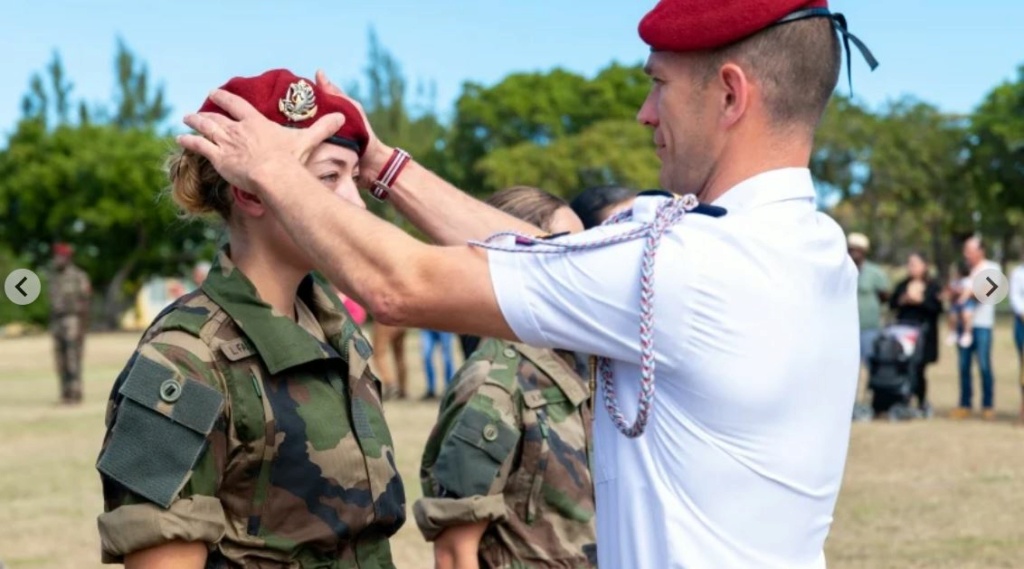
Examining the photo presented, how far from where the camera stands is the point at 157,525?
2756 millimetres

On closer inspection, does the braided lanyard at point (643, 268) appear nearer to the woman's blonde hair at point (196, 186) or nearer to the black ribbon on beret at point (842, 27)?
the black ribbon on beret at point (842, 27)

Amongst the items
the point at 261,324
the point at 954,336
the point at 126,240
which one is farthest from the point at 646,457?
the point at 126,240

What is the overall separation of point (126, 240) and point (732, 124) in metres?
70.4

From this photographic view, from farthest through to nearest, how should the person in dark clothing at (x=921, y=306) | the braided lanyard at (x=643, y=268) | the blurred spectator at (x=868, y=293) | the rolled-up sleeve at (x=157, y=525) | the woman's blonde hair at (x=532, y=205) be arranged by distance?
the person in dark clothing at (x=921, y=306)
the blurred spectator at (x=868, y=293)
the woman's blonde hair at (x=532, y=205)
the rolled-up sleeve at (x=157, y=525)
the braided lanyard at (x=643, y=268)

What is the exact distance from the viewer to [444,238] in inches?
138

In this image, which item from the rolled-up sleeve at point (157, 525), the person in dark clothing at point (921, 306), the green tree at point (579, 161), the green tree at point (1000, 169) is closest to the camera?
the rolled-up sleeve at point (157, 525)

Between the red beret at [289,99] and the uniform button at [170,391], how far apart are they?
0.63 m

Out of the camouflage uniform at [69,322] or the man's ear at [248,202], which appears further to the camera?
the camouflage uniform at [69,322]

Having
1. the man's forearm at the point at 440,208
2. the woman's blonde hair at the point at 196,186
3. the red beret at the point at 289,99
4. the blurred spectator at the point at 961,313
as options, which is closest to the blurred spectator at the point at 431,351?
the blurred spectator at the point at 961,313

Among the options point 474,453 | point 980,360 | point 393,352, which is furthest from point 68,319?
point 474,453

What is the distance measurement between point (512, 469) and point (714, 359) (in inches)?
71.1

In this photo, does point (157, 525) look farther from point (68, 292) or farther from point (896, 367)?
point (68, 292)

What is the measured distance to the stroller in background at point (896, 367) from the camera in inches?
683

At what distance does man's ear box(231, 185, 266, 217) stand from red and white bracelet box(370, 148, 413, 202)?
37 centimetres
